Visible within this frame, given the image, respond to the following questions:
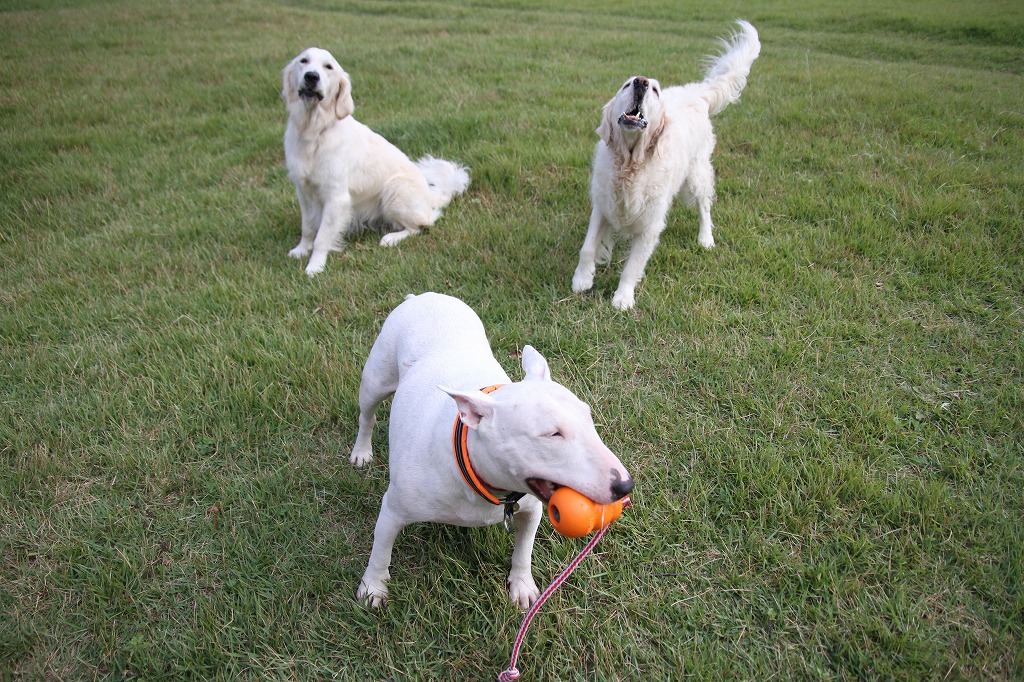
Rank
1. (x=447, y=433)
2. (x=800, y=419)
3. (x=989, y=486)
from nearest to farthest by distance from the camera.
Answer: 1. (x=447, y=433)
2. (x=989, y=486)
3. (x=800, y=419)

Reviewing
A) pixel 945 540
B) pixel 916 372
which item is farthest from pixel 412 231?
pixel 945 540

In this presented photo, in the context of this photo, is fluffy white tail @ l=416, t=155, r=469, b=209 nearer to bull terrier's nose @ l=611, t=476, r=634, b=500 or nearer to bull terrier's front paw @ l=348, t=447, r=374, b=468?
bull terrier's front paw @ l=348, t=447, r=374, b=468

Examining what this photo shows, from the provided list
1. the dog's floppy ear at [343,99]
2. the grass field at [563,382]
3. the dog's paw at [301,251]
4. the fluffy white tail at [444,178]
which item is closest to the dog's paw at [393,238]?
the grass field at [563,382]

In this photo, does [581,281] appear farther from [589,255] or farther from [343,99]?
[343,99]

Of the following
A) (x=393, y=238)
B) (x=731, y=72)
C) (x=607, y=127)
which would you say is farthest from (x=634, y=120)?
(x=393, y=238)

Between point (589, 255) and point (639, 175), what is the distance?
25.7 inches

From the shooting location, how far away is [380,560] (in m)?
2.31

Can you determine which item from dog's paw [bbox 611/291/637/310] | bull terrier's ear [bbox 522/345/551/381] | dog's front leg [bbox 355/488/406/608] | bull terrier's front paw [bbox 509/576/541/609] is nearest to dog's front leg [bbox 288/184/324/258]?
dog's paw [bbox 611/291/637/310]

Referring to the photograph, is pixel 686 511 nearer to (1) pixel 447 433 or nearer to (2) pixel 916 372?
(1) pixel 447 433

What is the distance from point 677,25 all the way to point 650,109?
37.1 ft

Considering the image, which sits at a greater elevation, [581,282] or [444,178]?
[444,178]

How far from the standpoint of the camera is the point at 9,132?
7.25 meters

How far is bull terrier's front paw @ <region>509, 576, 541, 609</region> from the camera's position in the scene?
2.36m

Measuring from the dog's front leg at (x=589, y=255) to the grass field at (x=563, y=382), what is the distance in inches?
6.0
